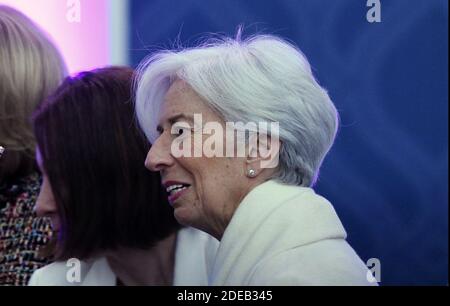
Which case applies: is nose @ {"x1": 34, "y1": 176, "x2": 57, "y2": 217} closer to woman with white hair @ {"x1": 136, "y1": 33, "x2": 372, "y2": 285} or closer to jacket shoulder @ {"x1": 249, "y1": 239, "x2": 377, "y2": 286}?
woman with white hair @ {"x1": 136, "y1": 33, "x2": 372, "y2": 285}

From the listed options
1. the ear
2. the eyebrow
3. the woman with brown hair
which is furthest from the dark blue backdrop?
the ear

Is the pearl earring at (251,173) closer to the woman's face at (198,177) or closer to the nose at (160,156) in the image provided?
the woman's face at (198,177)

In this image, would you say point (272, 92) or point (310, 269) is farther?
point (272, 92)

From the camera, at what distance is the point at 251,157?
5.59ft

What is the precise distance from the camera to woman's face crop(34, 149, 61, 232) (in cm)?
194

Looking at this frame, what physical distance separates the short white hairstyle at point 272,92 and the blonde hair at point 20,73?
16.1 inches

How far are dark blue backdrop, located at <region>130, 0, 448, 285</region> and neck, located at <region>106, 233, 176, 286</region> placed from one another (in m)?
0.42

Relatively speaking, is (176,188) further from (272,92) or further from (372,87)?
(372,87)

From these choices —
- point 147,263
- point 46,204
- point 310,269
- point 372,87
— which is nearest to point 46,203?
point 46,204

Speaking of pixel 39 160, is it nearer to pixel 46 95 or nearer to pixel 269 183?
pixel 46 95

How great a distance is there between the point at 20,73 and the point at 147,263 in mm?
572

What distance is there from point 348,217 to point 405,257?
21 cm

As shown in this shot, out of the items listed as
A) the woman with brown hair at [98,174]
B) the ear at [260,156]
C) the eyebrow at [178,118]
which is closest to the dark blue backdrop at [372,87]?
the woman with brown hair at [98,174]

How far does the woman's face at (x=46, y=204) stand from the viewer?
194 cm
